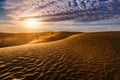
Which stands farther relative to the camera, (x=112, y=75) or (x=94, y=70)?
(x=94, y=70)

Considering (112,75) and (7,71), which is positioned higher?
(7,71)

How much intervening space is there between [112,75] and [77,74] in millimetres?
1733

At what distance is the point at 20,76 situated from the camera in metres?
7.43

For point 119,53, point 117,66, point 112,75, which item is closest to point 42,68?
point 112,75

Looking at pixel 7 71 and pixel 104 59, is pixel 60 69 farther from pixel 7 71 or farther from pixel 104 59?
pixel 104 59

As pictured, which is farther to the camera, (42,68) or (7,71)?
(42,68)

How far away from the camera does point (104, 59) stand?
1041cm

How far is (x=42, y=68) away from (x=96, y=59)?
3891 millimetres

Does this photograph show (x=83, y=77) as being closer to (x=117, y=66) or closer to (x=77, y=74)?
(x=77, y=74)

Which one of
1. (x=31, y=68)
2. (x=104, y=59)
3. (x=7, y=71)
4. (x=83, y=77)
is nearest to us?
(x=83, y=77)

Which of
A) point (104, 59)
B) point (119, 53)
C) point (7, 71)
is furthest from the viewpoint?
point (119, 53)

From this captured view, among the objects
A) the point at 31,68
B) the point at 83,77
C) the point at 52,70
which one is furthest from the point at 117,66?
the point at 31,68

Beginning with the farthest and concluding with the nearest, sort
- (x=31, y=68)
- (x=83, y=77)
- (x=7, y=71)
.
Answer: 1. (x=31, y=68)
2. (x=7, y=71)
3. (x=83, y=77)

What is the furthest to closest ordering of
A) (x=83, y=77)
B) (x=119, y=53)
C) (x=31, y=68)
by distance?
(x=119, y=53)
(x=31, y=68)
(x=83, y=77)
